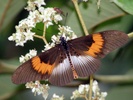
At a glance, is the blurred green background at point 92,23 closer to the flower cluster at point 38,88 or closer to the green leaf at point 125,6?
the green leaf at point 125,6

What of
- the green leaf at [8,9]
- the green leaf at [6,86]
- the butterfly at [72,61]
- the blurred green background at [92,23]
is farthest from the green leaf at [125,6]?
the green leaf at [6,86]

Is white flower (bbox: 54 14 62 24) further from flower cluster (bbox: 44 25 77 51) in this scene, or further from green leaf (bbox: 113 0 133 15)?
green leaf (bbox: 113 0 133 15)

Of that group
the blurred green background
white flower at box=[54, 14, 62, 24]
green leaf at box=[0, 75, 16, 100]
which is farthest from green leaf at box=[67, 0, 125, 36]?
green leaf at box=[0, 75, 16, 100]

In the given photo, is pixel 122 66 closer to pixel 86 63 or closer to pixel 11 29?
pixel 11 29

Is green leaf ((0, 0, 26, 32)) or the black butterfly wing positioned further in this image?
green leaf ((0, 0, 26, 32))

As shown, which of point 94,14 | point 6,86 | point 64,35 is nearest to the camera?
point 64,35

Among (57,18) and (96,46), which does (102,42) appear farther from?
(57,18)

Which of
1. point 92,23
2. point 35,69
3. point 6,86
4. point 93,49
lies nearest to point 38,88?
point 35,69
